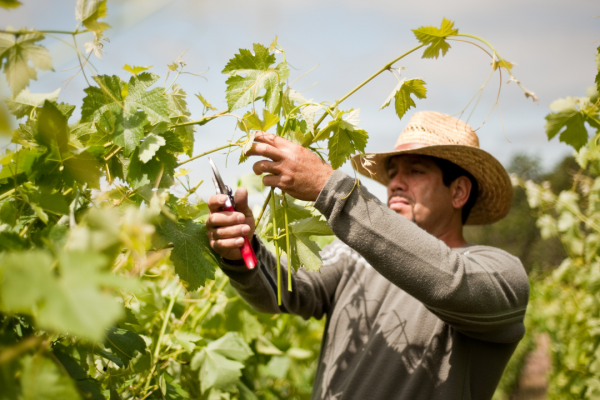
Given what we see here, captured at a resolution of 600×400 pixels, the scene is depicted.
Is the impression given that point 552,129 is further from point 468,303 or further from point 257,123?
point 257,123

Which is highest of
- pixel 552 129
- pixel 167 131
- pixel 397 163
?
Answer: pixel 552 129

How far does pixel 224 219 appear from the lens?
1223 mm

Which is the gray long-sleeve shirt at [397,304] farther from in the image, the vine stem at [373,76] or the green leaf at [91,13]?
the green leaf at [91,13]

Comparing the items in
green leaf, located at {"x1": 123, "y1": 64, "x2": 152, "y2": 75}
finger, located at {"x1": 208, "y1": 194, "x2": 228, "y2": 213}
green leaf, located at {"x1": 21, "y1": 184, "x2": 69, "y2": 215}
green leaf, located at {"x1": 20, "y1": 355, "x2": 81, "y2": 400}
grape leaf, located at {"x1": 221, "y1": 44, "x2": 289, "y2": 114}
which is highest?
grape leaf, located at {"x1": 221, "y1": 44, "x2": 289, "y2": 114}

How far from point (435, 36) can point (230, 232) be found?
0.72 meters

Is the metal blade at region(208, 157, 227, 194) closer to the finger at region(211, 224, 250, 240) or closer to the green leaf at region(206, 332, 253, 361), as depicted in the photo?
the finger at region(211, 224, 250, 240)

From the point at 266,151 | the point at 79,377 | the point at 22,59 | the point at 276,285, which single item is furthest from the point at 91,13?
the point at 276,285

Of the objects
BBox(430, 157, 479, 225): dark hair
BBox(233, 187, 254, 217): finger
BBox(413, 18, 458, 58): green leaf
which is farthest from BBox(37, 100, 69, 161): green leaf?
BBox(430, 157, 479, 225): dark hair

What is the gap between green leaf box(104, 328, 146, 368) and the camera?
1097mm

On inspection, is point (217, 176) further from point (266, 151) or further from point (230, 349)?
point (230, 349)

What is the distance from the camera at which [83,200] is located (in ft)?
3.14

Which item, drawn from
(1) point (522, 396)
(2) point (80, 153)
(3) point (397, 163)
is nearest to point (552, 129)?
(3) point (397, 163)

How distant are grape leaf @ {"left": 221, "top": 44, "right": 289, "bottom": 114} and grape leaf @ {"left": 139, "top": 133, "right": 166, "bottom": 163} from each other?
187 mm

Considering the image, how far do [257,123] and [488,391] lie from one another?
1357 mm
